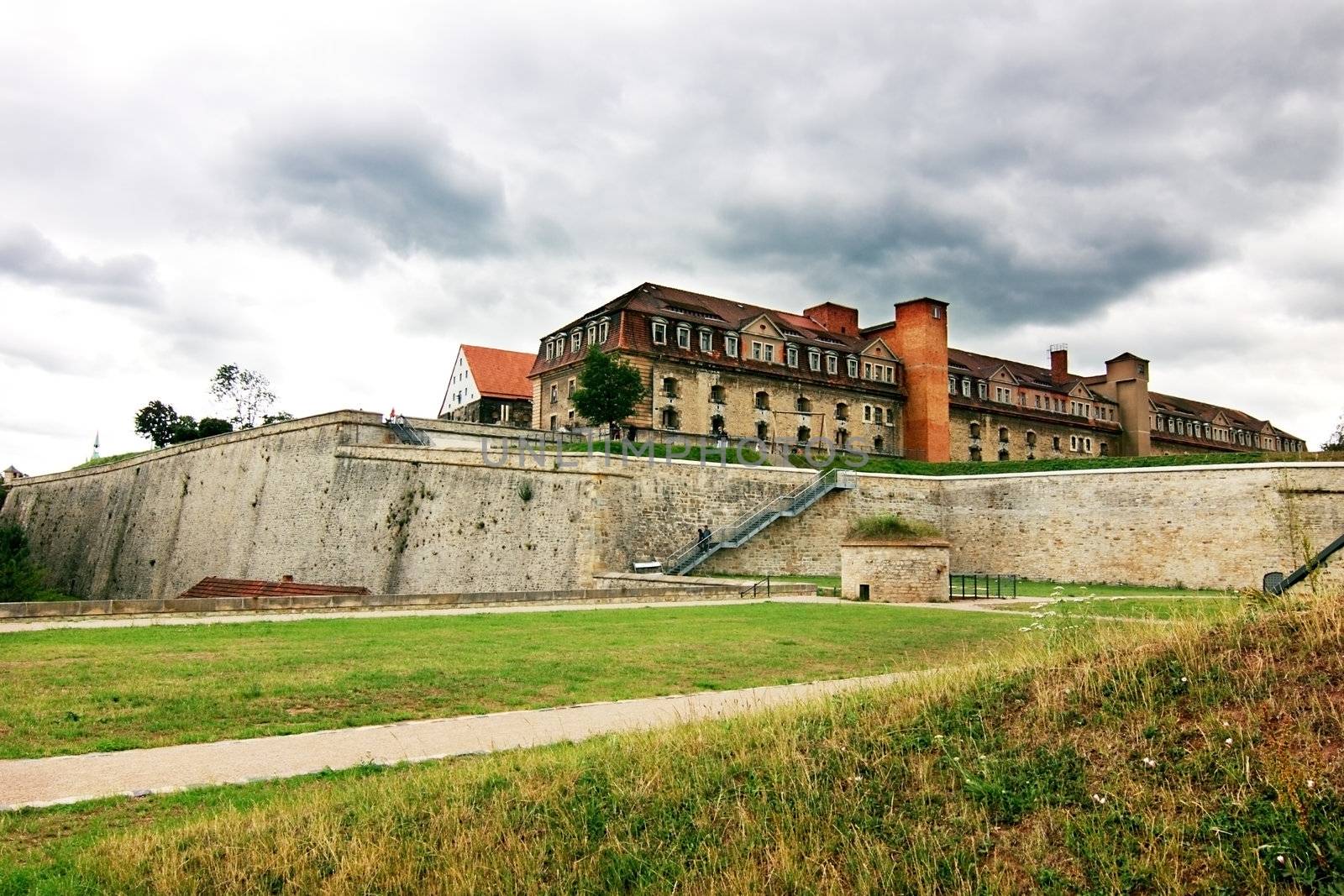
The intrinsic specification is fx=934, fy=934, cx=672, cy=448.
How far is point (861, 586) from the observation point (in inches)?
981

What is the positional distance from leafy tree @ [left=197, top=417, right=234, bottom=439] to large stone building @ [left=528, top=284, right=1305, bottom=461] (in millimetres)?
23348

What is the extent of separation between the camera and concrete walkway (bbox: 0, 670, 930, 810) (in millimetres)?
6418

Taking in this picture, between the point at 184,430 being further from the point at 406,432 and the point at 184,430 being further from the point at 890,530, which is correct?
the point at 890,530

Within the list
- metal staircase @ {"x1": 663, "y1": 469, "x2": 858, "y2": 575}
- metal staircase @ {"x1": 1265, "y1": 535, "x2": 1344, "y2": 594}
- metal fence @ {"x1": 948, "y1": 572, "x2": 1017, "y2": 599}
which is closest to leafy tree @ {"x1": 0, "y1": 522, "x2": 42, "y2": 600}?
metal staircase @ {"x1": 663, "y1": 469, "x2": 858, "y2": 575}

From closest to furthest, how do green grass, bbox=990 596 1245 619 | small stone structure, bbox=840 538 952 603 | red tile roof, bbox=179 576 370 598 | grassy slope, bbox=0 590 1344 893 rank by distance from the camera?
grassy slope, bbox=0 590 1344 893 < green grass, bbox=990 596 1245 619 < small stone structure, bbox=840 538 952 603 < red tile roof, bbox=179 576 370 598

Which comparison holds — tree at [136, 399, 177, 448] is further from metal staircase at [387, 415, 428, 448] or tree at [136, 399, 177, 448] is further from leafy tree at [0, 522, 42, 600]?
metal staircase at [387, 415, 428, 448]

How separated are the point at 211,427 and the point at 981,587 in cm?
5097

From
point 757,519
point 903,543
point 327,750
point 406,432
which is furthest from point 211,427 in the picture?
point 327,750

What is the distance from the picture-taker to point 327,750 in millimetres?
7387

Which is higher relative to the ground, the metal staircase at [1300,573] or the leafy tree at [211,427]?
the leafy tree at [211,427]

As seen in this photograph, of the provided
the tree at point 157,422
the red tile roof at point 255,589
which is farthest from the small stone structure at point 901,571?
the tree at point 157,422

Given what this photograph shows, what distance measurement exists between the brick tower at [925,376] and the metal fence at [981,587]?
13641 mm

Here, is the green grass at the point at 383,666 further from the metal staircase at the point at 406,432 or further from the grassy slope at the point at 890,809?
the metal staircase at the point at 406,432

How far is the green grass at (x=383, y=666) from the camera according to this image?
855cm
